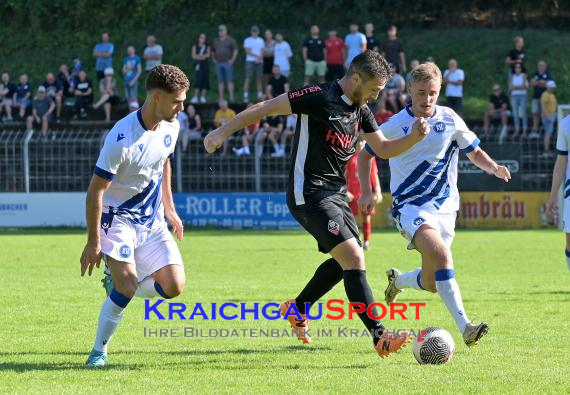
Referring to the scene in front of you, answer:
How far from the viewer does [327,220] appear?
7902 millimetres

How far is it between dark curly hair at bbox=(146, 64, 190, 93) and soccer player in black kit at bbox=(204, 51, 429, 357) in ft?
1.77

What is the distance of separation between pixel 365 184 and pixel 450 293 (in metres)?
1.35

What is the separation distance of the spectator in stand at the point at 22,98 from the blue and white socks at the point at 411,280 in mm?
22752

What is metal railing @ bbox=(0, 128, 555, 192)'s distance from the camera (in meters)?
24.8

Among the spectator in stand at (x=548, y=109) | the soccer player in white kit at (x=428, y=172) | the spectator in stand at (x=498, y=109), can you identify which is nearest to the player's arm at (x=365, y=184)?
the soccer player in white kit at (x=428, y=172)

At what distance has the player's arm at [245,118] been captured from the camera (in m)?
7.23

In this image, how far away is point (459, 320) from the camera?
7.78 meters

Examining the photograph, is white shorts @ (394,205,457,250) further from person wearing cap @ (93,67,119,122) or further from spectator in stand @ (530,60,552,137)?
person wearing cap @ (93,67,119,122)

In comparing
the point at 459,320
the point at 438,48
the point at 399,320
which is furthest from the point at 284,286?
the point at 438,48

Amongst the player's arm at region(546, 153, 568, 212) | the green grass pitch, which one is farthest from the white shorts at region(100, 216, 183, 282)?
the player's arm at region(546, 153, 568, 212)

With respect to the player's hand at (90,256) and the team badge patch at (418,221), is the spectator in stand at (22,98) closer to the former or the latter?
the team badge patch at (418,221)

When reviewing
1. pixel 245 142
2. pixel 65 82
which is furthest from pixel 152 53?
pixel 245 142

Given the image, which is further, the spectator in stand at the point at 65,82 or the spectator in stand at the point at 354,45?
the spectator in stand at the point at 65,82

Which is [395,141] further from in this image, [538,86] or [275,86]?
[275,86]
